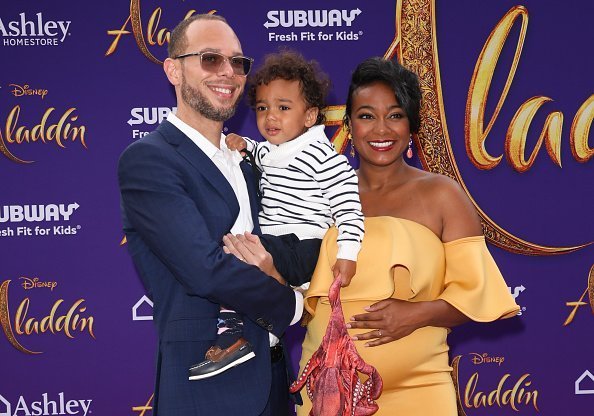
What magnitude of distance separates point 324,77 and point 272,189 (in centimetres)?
55

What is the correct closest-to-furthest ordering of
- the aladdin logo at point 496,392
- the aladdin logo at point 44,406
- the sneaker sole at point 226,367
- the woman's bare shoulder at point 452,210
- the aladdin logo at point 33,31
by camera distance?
the sneaker sole at point 226,367, the woman's bare shoulder at point 452,210, the aladdin logo at point 33,31, the aladdin logo at point 44,406, the aladdin logo at point 496,392

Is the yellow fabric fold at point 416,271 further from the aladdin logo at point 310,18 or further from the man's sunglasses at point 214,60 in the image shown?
the aladdin logo at point 310,18

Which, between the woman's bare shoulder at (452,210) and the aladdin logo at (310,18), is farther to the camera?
the aladdin logo at (310,18)

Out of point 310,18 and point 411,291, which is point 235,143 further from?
point 310,18

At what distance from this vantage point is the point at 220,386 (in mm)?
2553

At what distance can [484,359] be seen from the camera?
202 inches

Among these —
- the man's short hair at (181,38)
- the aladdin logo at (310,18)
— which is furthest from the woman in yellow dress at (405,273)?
the aladdin logo at (310,18)

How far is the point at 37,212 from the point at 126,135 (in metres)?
0.77

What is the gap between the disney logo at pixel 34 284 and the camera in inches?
196

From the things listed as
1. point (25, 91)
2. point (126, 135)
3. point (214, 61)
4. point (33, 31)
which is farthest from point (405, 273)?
point (33, 31)

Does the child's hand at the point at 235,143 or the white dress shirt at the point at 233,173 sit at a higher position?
the child's hand at the point at 235,143

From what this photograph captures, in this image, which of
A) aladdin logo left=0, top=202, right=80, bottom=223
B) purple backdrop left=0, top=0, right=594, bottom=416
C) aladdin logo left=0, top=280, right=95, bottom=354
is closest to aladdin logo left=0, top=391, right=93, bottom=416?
purple backdrop left=0, top=0, right=594, bottom=416

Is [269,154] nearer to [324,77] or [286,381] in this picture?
[324,77]

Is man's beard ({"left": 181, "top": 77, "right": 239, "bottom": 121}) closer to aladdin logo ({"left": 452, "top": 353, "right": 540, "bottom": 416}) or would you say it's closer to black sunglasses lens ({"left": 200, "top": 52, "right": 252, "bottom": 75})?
black sunglasses lens ({"left": 200, "top": 52, "right": 252, "bottom": 75})
